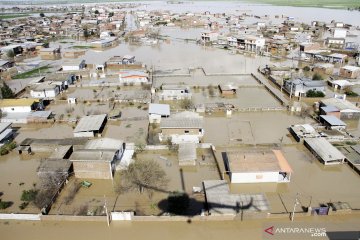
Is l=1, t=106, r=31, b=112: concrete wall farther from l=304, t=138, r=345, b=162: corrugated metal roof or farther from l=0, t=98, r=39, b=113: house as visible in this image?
l=304, t=138, r=345, b=162: corrugated metal roof

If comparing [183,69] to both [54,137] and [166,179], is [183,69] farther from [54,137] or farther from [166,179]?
[166,179]

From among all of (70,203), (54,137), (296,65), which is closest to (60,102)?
(54,137)

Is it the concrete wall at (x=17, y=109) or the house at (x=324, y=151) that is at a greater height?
the concrete wall at (x=17, y=109)

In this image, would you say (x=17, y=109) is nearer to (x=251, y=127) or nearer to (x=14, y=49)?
(x=251, y=127)

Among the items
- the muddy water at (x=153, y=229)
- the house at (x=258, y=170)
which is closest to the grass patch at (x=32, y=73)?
the muddy water at (x=153, y=229)

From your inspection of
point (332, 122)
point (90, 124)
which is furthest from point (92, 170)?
point (332, 122)

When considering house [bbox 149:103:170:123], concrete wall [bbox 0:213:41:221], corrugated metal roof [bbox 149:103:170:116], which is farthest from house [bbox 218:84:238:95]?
concrete wall [bbox 0:213:41:221]

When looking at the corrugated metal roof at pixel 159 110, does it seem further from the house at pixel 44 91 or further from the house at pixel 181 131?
the house at pixel 44 91
